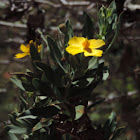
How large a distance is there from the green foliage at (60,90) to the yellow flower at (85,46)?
0.04 m

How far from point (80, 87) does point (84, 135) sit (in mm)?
186

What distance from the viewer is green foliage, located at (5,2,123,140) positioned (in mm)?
719

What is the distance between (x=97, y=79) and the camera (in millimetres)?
766

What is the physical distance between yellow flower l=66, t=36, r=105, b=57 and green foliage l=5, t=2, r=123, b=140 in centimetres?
4

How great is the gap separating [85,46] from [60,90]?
0.16 meters

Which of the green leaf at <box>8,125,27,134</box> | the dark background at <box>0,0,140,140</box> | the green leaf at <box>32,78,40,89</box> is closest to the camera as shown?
the green leaf at <box>32,78,40,89</box>

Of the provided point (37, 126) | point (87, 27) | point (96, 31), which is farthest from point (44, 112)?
point (96, 31)

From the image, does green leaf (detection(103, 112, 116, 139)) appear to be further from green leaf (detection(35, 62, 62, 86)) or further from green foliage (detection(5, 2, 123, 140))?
green leaf (detection(35, 62, 62, 86))

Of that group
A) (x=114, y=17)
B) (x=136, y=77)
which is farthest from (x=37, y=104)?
(x=136, y=77)

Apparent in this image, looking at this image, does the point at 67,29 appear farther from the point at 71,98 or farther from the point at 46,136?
the point at 46,136

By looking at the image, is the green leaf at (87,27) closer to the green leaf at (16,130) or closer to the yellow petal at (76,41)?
the yellow petal at (76,41)

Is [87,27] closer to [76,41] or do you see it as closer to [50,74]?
[76,41]

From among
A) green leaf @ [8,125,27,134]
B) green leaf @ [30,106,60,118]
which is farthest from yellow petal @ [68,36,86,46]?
green leaf @ [8,125,27,134]

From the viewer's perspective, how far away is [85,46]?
725 mm
